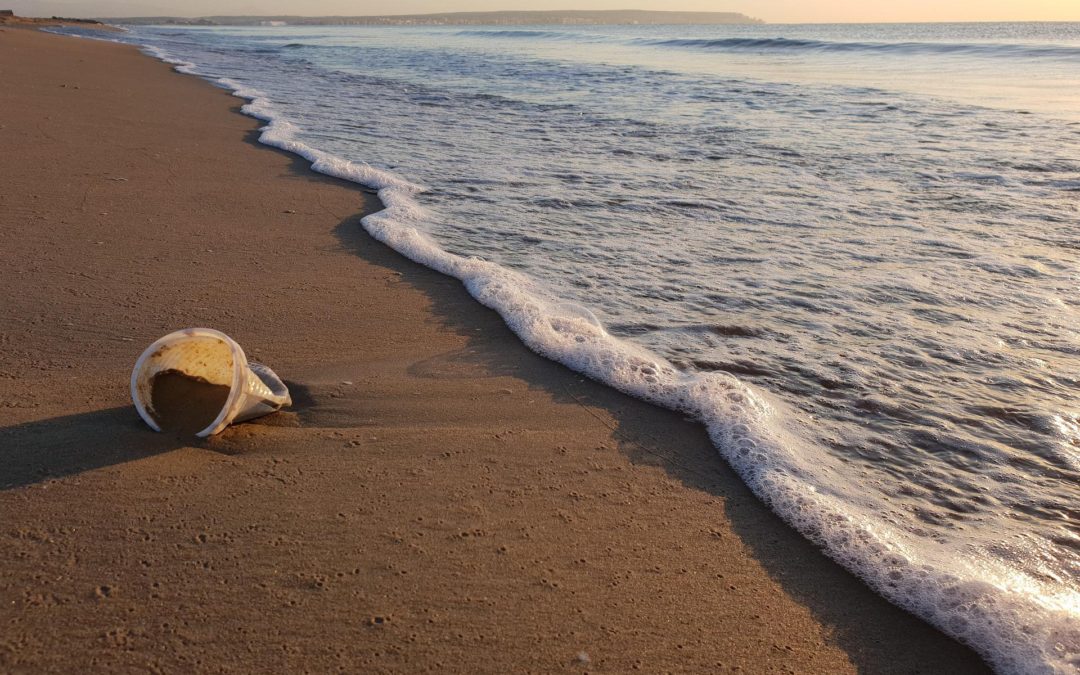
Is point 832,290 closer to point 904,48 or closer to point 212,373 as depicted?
point 212,373

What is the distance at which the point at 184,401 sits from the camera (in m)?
2.61

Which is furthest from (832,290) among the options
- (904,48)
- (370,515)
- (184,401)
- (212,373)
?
(904,48)

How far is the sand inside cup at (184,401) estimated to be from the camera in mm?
2539

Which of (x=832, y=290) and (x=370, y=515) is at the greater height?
(x=832, y=290)

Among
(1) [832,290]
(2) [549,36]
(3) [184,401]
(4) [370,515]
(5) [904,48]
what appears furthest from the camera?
(2) [549,36]

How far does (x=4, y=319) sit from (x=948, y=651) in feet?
11.8

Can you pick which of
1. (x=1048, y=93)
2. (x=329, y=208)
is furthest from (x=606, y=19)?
(x=329, y=208)

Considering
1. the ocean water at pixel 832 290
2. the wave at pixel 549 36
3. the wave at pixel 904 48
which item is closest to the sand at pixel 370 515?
the ocean water at pixel 832 290

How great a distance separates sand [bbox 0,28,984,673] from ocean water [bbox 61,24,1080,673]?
21 centimetres

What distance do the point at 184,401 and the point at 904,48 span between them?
2845 cm

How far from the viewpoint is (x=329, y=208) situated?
5492 millimetres

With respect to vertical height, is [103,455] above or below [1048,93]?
below

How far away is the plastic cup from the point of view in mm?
2428

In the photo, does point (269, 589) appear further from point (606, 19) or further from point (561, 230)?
point (606, 19)
